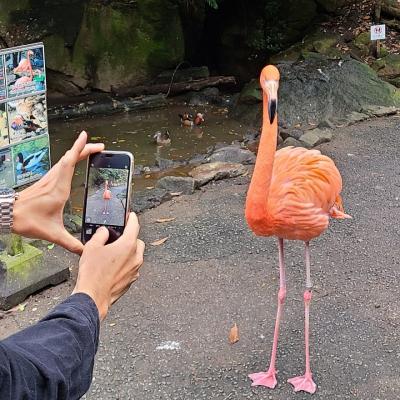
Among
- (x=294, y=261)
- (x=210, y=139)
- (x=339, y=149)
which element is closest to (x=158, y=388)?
(x=294, y=261)

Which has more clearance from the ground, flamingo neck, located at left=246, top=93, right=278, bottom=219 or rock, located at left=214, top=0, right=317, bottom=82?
flamingo neck, located at left=246, top=93, right=278, bottom=219

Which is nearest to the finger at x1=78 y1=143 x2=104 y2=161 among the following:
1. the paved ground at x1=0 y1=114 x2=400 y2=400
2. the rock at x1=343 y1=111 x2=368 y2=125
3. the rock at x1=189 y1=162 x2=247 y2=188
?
the paved ground at x1=0 y1=114 x2=400 y2=400

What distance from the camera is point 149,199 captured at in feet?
17.4

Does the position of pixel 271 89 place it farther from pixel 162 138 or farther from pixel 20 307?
pixel 162 138

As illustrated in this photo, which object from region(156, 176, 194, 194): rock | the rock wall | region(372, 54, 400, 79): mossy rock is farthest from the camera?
the rock wall

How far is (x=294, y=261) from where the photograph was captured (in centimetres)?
425

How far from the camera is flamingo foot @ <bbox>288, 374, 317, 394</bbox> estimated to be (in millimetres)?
2993

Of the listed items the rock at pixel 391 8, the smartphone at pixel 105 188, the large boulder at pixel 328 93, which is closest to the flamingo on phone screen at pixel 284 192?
the smartphone at pixel 105 188

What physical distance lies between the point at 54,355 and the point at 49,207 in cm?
47

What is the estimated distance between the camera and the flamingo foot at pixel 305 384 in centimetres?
299

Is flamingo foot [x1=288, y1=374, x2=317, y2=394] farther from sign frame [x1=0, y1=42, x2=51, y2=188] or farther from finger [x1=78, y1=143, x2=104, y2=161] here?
sign frame [x1=0, y1=42, x2=51, y2=188]

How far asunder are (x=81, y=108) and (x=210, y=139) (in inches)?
92.3

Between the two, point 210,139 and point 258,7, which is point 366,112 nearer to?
point 210,139

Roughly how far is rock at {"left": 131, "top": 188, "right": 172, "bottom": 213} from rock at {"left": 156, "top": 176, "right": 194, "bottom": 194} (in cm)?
7
